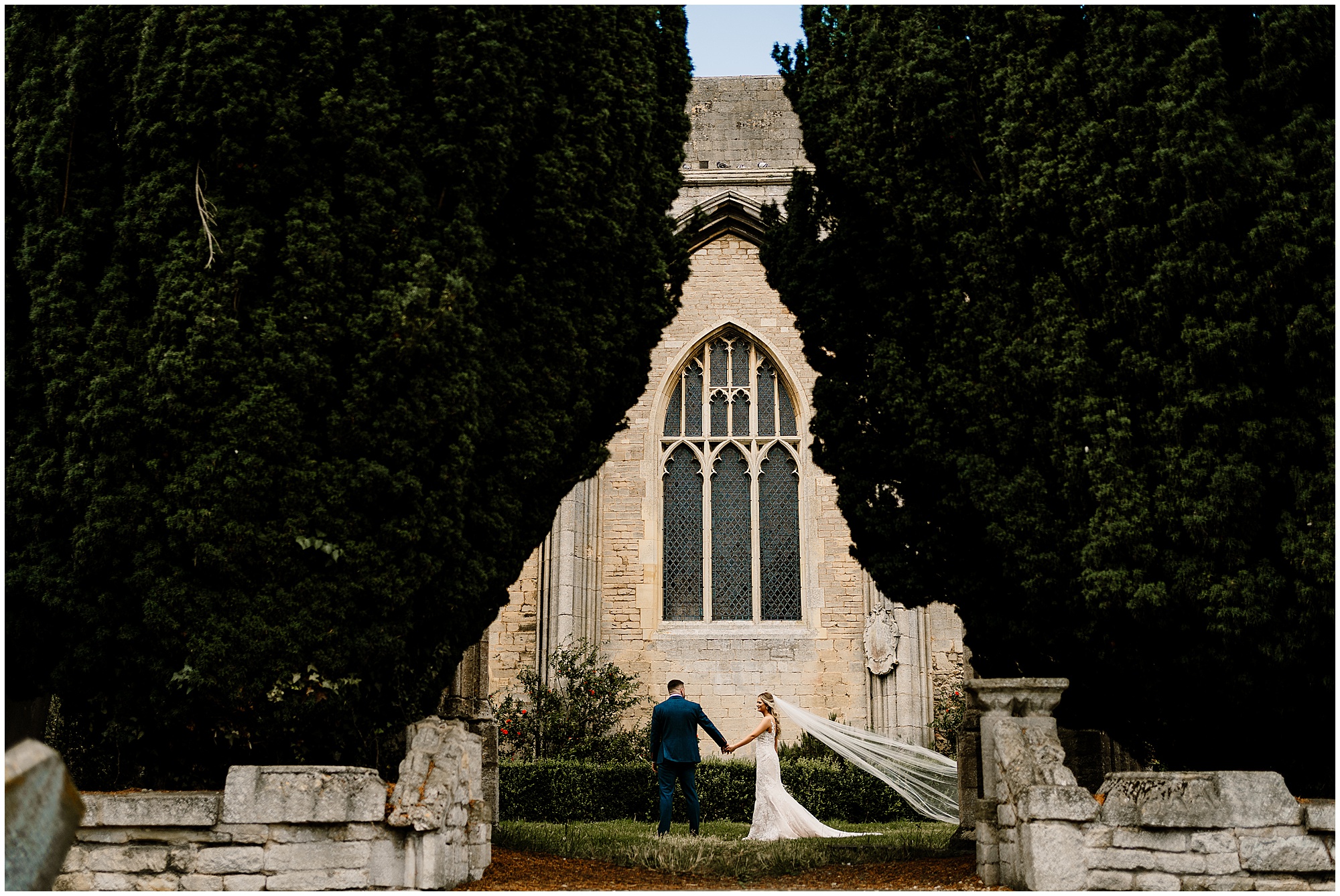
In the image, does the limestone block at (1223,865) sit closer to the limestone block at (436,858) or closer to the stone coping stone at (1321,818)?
the stone coping stone at (1321,818)

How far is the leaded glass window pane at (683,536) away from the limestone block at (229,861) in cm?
910

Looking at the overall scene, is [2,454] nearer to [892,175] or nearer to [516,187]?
[516,187]

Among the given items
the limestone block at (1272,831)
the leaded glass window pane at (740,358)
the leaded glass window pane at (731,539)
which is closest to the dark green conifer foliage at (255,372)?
the limestone block at (1272,831)

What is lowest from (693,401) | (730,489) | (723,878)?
(723,878)

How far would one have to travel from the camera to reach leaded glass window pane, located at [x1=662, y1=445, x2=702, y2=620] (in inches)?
559

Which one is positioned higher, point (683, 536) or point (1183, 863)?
point (683, 536)

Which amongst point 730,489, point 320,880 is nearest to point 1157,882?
point 320,880

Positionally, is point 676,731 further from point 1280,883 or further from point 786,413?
point 786,413

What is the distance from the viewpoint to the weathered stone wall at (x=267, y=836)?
5230 mm

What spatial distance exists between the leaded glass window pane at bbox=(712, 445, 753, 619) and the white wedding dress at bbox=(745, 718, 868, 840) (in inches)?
202

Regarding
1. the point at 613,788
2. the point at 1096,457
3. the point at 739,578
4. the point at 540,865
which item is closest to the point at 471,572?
the point at 540,865

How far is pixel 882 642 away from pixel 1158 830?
316 inches

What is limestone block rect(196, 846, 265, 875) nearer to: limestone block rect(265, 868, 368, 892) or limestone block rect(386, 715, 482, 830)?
limestone block rect(265, 868, 368, 892)

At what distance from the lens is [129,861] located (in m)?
5.24
